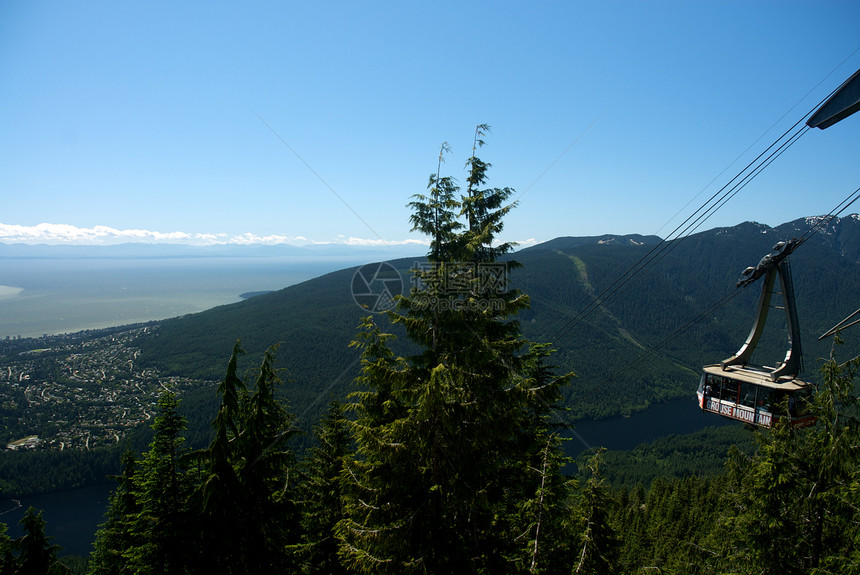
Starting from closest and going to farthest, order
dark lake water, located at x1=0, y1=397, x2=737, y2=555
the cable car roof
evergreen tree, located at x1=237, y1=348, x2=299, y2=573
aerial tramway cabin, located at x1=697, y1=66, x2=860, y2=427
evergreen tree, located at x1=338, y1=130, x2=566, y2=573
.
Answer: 1. evergreen tree, located at x1=338, y1=130, x2=566, y2=573
2. evergreen tree, located at x1=237, y1=348, x2=299, y2=573
3. aerial tramway cabin, located at x1=697, y1=66, x2=860, y2=427
4. the cable car roof
5. dark lake water, located at x1=0, y1=397, x2=737, y2=555

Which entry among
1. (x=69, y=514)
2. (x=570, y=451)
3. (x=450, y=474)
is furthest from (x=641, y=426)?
(x=69, y=514)

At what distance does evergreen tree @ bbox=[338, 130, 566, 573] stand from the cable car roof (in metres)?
11.3

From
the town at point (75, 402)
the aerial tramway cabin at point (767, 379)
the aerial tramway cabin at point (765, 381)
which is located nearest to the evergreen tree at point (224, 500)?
the aerial tramway cabin at point (765, 381)

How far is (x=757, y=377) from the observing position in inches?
605

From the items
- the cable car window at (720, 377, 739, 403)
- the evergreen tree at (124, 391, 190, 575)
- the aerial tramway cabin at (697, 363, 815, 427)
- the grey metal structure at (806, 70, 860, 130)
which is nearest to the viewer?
the grey metal structure at (806, 70, 860, 130)

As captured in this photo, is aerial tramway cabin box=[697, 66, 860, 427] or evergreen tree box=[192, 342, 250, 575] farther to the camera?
aerial tramway cabin box=[697, 66, 860, 427]

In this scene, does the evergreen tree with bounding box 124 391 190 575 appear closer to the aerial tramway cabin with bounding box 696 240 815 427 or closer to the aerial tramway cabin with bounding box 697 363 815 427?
the aerial tramway cabin with bounding box 697 363 815 427

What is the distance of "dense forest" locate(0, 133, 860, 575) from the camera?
7.66 metres

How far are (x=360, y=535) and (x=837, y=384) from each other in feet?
40.6

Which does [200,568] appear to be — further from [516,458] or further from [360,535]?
[516,458]

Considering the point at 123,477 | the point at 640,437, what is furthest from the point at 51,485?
the point at 640,437

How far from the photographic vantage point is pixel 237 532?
8508 millimetres

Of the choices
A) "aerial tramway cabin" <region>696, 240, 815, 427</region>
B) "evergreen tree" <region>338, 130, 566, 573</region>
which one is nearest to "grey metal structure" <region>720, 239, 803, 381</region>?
"aerial tramway cabin" <region>696, 240, 815, 427</region>

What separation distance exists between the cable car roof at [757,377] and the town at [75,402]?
13210cm
